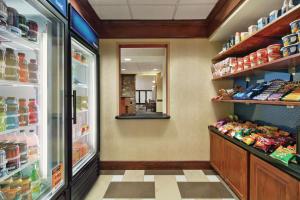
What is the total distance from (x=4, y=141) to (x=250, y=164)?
7.81ft

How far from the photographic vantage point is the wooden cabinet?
8.21ft

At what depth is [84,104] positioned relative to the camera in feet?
10.8

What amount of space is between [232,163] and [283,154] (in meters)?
1.02

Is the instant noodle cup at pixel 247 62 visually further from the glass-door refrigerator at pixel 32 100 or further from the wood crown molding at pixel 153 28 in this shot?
the glass-door refrigerator at pixel 32 100

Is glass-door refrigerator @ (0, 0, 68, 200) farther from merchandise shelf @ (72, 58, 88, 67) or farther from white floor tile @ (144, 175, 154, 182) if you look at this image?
white floor tile @ (144, 175, 154, 182)

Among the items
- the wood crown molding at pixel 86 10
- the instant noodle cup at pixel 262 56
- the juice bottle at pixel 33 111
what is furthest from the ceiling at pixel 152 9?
the juice bottle at pixel 33 111

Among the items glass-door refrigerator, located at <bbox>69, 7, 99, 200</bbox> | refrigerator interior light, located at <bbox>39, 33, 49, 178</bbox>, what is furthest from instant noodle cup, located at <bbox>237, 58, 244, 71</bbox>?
refrigerator interior light, located at <bbox>39, 33, 49, 178</bbox>

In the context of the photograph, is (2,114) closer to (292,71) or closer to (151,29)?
(292,71)

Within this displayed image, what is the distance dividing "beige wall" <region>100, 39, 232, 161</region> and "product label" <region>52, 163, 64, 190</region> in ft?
6.03

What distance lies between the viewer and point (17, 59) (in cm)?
172

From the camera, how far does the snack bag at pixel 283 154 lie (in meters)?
1.84

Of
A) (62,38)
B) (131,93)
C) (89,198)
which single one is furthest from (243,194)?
(131,93)

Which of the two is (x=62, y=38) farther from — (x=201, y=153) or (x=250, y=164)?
(x=201, y=153)

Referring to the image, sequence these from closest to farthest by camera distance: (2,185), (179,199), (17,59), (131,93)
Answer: (2,185) → (17,59) → (179,199) → (131,93)
